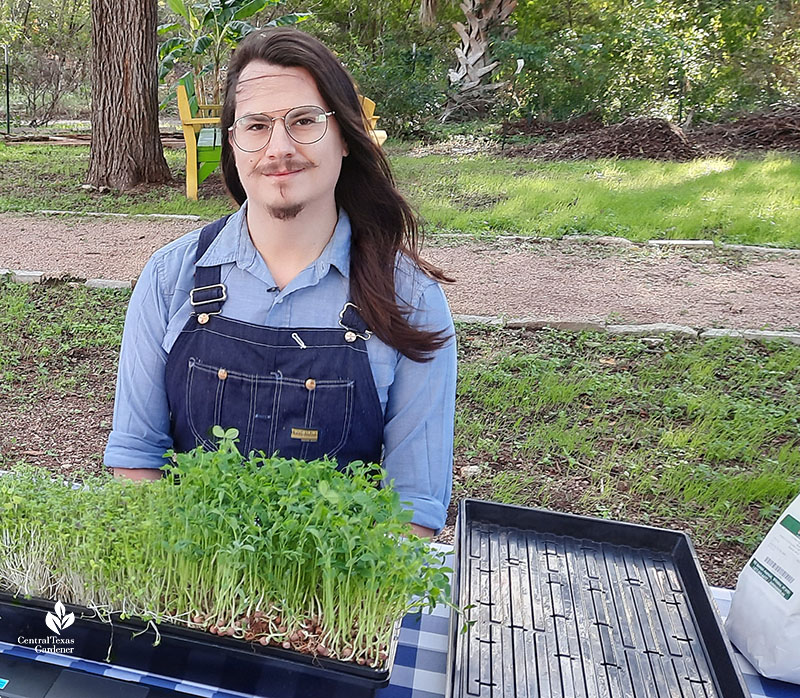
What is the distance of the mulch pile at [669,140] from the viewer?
10875mm

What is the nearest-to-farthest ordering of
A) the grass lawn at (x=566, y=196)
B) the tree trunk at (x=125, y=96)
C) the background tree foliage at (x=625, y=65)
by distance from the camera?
1. the grass lawn at (x=566, y=196)
2. the tree trunk at (x=125, y=96)
3. the background tree foliage at (x=625, y=65)

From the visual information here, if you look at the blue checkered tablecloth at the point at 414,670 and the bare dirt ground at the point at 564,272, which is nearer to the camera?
the blue checkered tablecloth at the point at 414,670

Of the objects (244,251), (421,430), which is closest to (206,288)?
(244,251)

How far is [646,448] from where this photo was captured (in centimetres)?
350

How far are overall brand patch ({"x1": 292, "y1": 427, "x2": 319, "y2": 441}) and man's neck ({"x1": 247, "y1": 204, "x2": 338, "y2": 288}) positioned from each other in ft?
1.06

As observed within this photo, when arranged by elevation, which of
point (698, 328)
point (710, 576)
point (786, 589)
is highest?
point (786, 589)

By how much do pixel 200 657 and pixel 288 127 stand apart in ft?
3.32

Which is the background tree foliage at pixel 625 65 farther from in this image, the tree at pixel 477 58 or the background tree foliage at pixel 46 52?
the background tree foliage at pixel 46 52

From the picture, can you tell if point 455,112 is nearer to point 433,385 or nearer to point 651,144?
point 651,144

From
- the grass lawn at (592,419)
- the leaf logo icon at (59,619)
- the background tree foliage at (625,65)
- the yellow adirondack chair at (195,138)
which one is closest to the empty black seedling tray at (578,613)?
the leaf logo icon at (59,619)

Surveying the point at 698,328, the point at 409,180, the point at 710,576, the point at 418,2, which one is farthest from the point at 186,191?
the point at 418,2

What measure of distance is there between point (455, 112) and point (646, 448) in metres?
12.3

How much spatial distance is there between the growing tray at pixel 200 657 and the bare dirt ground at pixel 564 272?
158 inches

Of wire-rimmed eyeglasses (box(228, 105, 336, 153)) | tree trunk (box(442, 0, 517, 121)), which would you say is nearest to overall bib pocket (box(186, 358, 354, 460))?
wire-rimmed eyeglasses (box(228, 105, 336, 153))
